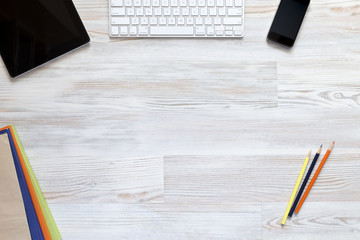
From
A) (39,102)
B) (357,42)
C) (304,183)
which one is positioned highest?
(357,42)

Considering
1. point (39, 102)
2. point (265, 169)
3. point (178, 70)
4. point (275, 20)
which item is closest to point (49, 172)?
point (39, 102)

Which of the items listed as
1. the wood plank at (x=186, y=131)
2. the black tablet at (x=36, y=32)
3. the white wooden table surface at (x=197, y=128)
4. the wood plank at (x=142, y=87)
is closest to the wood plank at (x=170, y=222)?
the white wooden table surface at (x=197, y=128)

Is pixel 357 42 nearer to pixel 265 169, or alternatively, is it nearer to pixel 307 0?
pixel 307 0

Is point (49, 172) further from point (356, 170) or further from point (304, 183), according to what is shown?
point (356, 170)

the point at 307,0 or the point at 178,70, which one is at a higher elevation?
the point at 307,0

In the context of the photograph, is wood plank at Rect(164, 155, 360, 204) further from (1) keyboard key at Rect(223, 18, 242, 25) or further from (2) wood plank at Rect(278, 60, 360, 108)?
(1) keyboard key at Rect(223, 18, 242, 25)

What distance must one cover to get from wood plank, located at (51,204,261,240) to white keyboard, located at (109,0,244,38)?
41 centimetres

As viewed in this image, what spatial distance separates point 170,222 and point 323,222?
14.3 inches

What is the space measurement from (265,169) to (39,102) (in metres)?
0.56

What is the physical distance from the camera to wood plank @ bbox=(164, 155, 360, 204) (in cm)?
87

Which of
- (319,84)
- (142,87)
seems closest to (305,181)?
(319,84)

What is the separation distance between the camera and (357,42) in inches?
33.9

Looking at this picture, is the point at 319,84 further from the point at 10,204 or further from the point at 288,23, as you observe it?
the point at 10,204

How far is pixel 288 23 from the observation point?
2.81 feet
